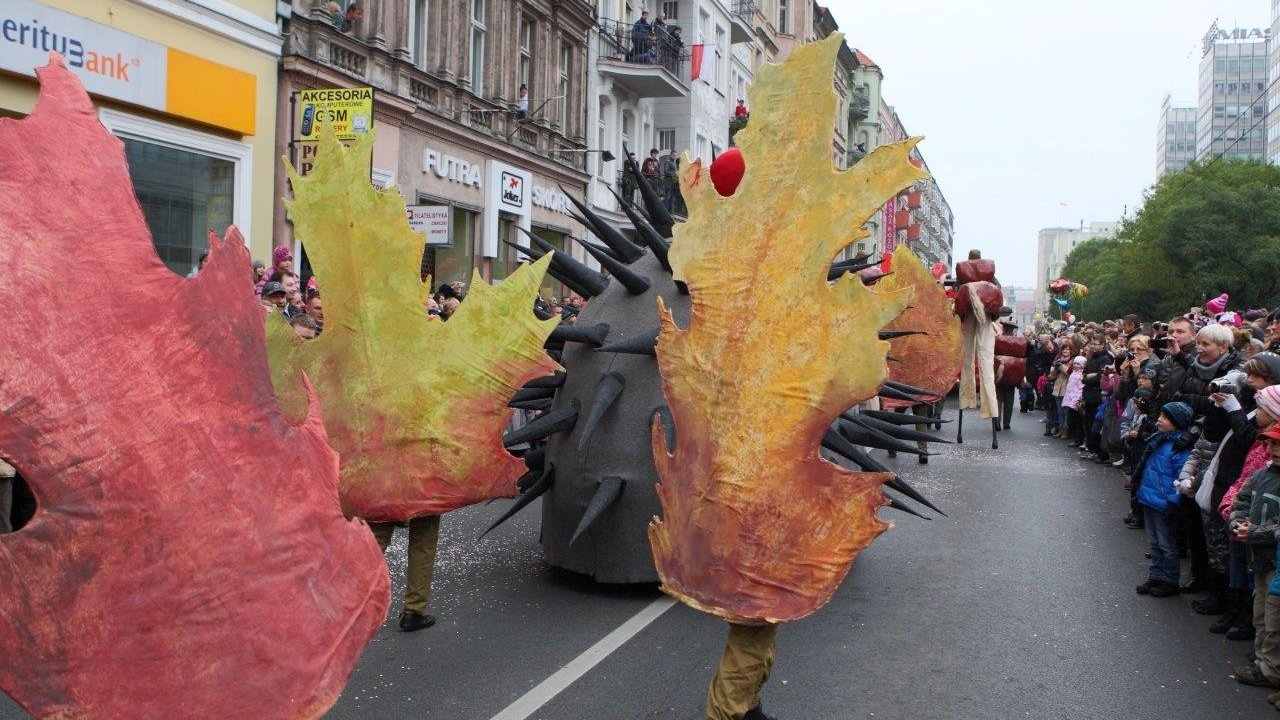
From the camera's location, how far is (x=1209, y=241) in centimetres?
4203

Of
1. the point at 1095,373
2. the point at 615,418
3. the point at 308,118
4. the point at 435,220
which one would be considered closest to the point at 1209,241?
the point at 1095,373

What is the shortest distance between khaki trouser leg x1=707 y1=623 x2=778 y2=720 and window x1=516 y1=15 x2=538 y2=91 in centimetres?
2097

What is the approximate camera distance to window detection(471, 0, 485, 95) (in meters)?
21.3

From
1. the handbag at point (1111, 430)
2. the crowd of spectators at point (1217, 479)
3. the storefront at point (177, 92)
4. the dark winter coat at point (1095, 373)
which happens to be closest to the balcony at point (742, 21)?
the storefront at point (177, 92)

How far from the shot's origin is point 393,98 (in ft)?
57.6

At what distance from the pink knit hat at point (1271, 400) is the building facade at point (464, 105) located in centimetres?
1001

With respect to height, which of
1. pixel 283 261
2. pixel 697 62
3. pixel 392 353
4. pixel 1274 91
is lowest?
pixel 392 353

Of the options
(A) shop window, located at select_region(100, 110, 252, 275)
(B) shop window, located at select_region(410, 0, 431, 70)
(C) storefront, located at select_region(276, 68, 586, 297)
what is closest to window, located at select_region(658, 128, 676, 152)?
(C) storefront, located at select_region(276, 68, 586, 297)

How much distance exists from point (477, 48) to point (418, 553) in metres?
17.6

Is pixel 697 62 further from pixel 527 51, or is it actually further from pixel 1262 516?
pixel 1262 516

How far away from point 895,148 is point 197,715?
2716 millimetres

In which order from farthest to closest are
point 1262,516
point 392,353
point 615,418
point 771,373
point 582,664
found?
point 615,418 < point 1262,516 < point 582,664 < point 392,353 < point 771,373

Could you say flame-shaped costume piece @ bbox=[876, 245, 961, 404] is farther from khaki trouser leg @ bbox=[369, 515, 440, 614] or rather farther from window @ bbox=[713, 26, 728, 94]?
window @ bbox=[713, 26, 728, 94]

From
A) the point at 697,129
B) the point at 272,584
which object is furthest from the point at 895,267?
the point at 697,129
